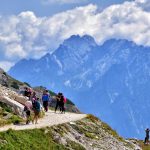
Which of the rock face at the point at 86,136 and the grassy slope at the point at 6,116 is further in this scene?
the rock face at the point at 86,136

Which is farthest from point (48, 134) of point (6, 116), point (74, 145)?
point (6, 116)

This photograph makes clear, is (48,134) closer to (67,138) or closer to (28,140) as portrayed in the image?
(67,138)

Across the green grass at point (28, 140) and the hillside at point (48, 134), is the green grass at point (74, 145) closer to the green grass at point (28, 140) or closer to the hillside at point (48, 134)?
the hillside at point (48, 134)

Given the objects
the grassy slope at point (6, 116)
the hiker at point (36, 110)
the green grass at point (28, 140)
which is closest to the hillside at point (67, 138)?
the green grass at point (28, 140)

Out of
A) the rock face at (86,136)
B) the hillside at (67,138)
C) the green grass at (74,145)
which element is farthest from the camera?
the rock face at (86,136)

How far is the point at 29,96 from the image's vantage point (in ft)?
225

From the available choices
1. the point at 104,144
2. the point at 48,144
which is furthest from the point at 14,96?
the point at 48,144

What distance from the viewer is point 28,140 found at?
4100 cm

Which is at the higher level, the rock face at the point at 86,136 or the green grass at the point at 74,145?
the rock face at the point at 86,136

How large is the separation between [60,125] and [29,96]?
17611mm

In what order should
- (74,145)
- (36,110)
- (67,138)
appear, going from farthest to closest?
(36,110)
(67,138)
(74,145)

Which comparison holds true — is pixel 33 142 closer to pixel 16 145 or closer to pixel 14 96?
pixel 16 145

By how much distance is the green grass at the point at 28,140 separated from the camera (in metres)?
37.7

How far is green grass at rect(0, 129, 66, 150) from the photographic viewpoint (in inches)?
1484
